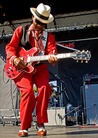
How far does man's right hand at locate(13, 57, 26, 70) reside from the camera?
282 centimetres

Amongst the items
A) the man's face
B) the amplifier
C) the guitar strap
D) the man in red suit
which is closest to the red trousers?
the man in red suit

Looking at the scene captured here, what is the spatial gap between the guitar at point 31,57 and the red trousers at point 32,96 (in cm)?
6

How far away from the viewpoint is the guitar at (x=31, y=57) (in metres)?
2.81

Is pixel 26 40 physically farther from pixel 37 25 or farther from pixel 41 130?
pixel 41 130

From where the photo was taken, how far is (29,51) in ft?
9.63

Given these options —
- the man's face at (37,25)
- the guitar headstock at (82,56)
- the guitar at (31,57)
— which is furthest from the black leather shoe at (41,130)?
the man's face at (37,25)

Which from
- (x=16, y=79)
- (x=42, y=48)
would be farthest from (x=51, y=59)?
(x=16, y=79)

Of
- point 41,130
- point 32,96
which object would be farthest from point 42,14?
point 41,130

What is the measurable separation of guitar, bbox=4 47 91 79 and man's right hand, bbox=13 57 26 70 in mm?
57

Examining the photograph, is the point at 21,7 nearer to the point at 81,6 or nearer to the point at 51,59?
the point at 81,6

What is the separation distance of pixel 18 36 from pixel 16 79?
0.43 m

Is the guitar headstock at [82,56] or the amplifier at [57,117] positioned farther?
the amplifier at [57,117]

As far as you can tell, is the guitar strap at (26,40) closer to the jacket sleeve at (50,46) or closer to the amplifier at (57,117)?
the jacket sleeve at (50,46)

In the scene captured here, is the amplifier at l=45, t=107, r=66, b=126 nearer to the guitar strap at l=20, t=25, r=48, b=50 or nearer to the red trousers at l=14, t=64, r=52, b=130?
the red trousers at l=14, t=64, r=52, b=130
